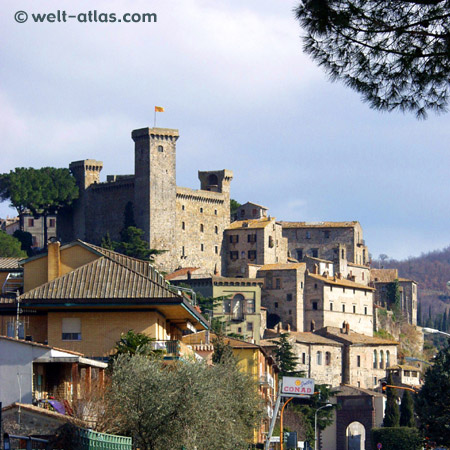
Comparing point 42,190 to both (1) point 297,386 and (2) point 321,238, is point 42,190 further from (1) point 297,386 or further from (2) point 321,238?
(1) point 297,386

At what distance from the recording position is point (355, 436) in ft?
369

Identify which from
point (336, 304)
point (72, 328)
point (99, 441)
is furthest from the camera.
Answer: point (336, 304)

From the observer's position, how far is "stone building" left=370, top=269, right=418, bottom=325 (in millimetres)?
153538

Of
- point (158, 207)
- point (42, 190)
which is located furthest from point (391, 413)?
point (42, 190)

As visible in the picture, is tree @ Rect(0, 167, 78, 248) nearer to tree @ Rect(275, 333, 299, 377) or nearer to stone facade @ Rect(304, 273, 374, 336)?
stone facade @ Rect(304, 273, 374, 336)

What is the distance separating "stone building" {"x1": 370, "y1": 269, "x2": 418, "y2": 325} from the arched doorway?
3990cm

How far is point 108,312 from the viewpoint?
124ft

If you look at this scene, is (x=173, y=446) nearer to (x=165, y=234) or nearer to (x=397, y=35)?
(x=397, y=35)

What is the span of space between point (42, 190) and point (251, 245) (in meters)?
23.9

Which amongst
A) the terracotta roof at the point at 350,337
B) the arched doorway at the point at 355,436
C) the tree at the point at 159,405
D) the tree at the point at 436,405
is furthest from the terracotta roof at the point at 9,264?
the terracotta roof at the point at 350,337

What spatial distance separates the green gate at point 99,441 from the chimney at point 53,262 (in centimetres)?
1294

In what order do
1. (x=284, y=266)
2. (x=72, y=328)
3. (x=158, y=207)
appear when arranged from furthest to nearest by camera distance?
(x=158, y=207), (x=284, y=266), (x=72, y=328)

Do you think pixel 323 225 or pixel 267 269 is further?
pixel 323 225

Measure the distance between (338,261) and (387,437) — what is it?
1838 inches
